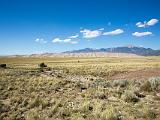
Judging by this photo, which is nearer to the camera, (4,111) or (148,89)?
(4,111)

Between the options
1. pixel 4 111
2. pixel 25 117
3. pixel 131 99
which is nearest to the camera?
pixel 25 117

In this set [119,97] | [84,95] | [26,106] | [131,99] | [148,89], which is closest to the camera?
[26,106]

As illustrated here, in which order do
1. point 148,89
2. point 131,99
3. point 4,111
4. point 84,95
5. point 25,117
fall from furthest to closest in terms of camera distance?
point 148,89
point 84,95
point 131,99
point 4,111
point 25,117

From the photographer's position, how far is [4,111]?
39.5 ft

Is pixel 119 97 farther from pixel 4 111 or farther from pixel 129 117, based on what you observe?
pixel 4 111

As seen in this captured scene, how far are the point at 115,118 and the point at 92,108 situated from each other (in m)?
2.56

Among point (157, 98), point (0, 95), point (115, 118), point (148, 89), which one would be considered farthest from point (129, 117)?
point (0, 95)

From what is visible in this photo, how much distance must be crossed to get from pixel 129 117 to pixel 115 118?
36.9 inches

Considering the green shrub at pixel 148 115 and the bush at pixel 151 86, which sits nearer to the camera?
the green shrub at pixel 148 115

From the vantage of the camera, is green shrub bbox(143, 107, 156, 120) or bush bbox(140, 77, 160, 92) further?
bush bbox(140, 77, 160, 92)

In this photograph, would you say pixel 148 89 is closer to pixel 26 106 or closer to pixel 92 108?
pixel 92 108

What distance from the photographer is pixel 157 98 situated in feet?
46.6

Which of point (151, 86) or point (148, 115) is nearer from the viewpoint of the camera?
point (148, 115)

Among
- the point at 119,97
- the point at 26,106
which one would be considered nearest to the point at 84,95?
the point at 119,97
